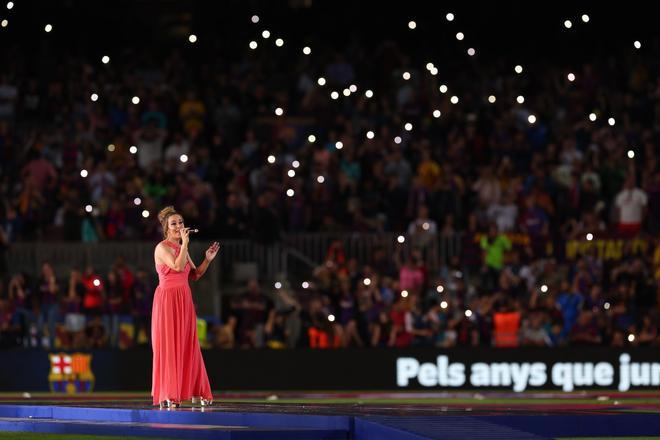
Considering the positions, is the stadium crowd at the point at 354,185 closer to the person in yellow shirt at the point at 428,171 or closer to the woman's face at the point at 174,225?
the person in yellow shirt at the point at 428,171

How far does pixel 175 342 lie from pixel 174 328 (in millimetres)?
138

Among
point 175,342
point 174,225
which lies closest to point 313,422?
point 175,342

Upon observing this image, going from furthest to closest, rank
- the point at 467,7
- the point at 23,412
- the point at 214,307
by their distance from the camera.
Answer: the point at 467,7
the point at 214,307
the point at 23,412

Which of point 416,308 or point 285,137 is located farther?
point 285,137

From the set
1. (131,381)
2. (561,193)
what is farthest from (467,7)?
(131,381)

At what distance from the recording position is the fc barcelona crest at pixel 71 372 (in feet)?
87.9

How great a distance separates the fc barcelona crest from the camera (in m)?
26.8

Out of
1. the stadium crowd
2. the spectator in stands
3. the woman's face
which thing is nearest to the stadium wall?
the stadium crowd

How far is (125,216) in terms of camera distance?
2947 cm

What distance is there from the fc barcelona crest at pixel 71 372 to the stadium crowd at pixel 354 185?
519 mm

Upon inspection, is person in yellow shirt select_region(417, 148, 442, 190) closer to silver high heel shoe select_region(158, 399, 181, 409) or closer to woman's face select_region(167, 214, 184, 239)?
woman's face select_region(167, 214, 184, 239)

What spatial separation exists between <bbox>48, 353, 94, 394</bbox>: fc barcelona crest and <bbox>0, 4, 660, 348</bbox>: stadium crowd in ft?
1.70

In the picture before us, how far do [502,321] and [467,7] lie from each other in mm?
10157

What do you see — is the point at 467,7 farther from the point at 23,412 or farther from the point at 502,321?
the point at 23,412
